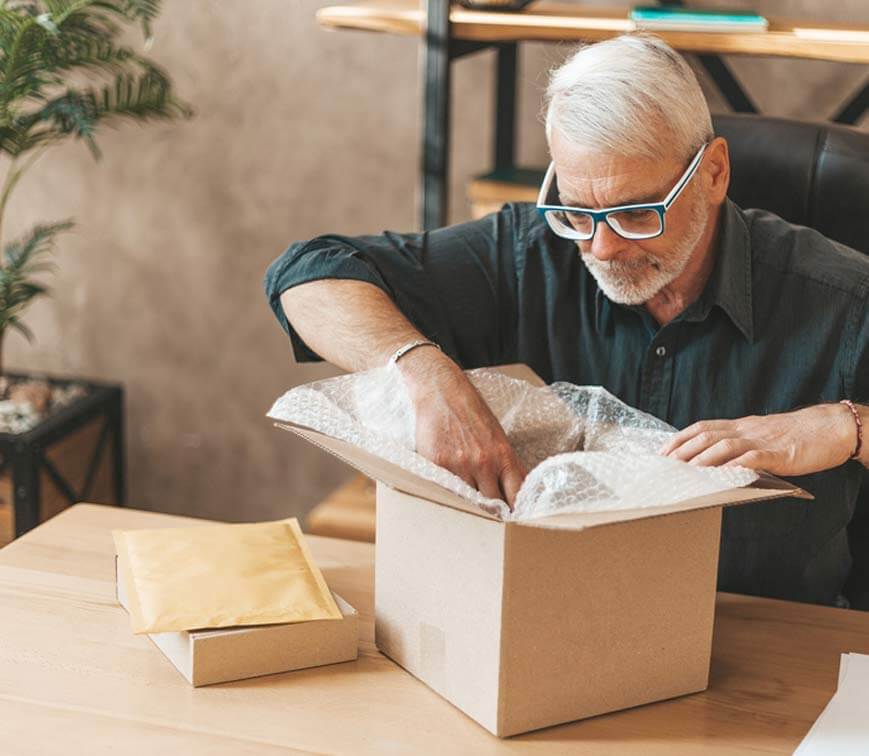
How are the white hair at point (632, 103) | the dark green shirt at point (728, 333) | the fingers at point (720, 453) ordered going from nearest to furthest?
the fingers at point (720, 453) → the white hair at point (632, 103) → the dark green shirt at point (728, 333)

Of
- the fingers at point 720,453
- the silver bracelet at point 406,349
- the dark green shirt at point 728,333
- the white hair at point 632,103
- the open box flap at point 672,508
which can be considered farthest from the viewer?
the dark green shirt at point 728,333

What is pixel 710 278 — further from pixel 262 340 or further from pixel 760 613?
pixel 262 340

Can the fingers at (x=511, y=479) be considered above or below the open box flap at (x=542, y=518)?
below

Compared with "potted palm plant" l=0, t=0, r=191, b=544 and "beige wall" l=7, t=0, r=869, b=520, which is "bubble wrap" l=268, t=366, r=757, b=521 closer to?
"potted palm plant" l=0, t=0, r=191, b=544

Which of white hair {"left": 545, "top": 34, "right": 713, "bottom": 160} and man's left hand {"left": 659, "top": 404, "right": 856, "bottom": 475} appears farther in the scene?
white hair {"left": 545, "top": 34, "right": 713, "bottom": 160}

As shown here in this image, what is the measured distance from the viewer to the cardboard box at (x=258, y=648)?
1.16 meters

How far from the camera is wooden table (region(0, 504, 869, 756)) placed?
1.09 meters

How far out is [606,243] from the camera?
5.19 feet

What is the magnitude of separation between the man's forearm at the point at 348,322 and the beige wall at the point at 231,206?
1.27 meters

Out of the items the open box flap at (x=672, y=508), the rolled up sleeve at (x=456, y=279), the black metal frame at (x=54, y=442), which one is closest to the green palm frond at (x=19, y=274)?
the black metal frame at (x=54, y=442)

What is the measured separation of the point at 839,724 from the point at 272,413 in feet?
1.97

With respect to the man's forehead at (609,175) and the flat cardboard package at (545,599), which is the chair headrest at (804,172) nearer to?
the man's forehead at (609,175)

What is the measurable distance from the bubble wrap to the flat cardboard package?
21 mm

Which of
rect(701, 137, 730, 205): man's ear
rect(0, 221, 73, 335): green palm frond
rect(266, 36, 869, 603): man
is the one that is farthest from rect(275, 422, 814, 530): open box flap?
rect(0, 221, 73, 335): green palm frond
